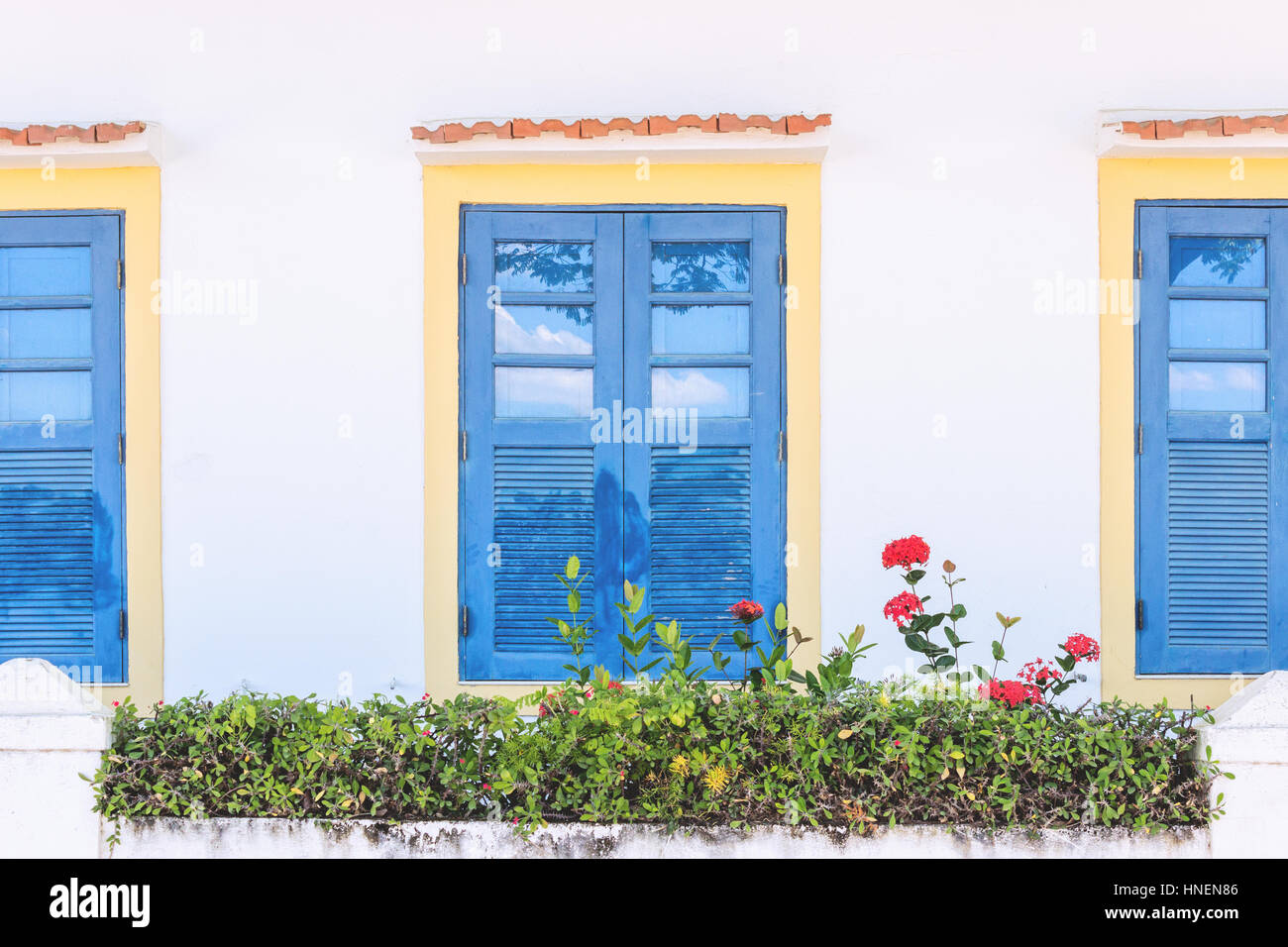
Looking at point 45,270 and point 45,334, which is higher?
point 45,270

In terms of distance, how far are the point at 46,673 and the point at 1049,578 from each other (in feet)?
10.9

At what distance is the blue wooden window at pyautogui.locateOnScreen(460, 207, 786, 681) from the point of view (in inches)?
162

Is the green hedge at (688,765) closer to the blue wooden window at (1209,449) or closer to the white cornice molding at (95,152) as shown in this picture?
the blue wooden window at (1209,449)

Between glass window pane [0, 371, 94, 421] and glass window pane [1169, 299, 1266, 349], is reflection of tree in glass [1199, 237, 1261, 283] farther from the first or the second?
glass window pane [0, 371, 94, 421]

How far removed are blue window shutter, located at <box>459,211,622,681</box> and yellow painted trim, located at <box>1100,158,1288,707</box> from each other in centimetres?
183

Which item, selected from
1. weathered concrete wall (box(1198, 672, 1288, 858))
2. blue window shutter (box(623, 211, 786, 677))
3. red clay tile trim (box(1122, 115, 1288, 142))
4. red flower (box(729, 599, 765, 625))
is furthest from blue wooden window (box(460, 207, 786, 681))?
weathered concrete wall (box(1198, 672, 1288, 858))

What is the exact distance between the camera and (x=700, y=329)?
4.14 m

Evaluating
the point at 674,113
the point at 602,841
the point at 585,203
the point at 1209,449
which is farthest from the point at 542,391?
the point at 1209,449

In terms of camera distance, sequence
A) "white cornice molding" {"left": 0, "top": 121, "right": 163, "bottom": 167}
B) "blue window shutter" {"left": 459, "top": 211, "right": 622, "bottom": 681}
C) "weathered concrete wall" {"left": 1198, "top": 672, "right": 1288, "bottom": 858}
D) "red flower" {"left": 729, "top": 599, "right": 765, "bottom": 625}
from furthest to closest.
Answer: "blue window shutter" {"left": 459, "top": 211, "right": 622, "bottom": 681}
"white cornice molding" {"left": 0, "top": 121, "right": 163, "bottom": 167}
"red flower" {"left": 729, "top": 599, "right": 765, "bottom": 625}
"weathered concrete wall" {"left": 1198, "top": 672, "right": 1288, "bottom": 858}

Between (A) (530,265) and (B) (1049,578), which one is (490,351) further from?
(B) (1049,578)

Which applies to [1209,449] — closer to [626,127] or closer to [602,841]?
[626,127]

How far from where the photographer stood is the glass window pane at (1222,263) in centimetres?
409

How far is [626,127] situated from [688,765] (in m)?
2.34

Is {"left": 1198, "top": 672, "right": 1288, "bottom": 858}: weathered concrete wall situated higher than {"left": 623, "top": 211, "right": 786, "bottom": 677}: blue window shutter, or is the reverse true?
{"left": 623, "top": 211, "right": 786, "bottom": 677}: blue window shutter
